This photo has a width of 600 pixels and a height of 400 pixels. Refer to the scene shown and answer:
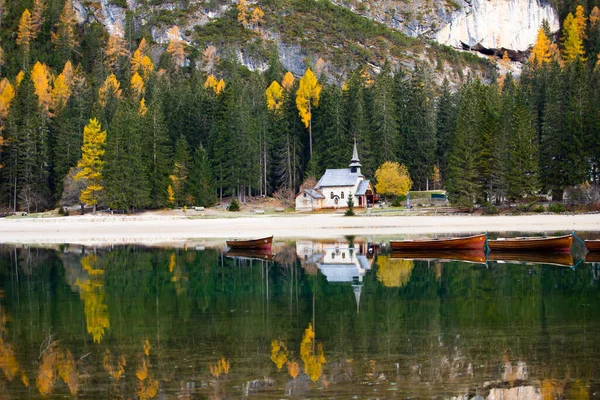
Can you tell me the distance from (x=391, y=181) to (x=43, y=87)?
6718cm

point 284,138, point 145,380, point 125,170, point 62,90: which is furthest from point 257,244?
point 62,90

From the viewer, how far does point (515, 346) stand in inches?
593

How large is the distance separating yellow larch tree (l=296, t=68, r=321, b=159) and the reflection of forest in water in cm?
6117

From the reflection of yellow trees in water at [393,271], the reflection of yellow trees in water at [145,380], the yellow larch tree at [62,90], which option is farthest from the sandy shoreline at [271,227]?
the yellow larch tree at [62,90]

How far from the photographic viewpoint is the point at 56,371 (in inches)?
541

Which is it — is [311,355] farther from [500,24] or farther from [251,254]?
[500,24]

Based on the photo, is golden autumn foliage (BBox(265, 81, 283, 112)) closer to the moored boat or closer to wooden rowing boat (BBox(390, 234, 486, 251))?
wooden rowing boat (BBox(390, 234, 486, 251))

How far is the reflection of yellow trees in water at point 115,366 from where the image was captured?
13.5 meters

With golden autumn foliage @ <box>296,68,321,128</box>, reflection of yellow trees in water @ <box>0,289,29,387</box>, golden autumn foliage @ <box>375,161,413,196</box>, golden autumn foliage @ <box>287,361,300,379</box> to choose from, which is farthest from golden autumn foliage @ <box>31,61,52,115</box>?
golden autumn foliage @ <box>287,361,300,379</box>

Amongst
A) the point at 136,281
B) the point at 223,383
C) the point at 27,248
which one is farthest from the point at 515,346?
the point at 27,248

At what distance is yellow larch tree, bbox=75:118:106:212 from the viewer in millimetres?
76875

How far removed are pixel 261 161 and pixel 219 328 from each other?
71.6m

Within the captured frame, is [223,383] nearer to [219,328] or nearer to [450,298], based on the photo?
[219,328]

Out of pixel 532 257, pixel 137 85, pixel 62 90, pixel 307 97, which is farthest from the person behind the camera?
pixel 137 85
